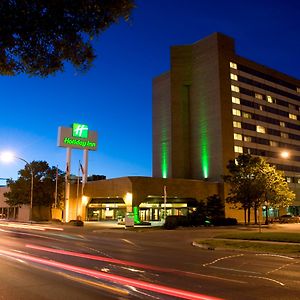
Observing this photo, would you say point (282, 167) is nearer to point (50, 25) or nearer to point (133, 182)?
point (133, 182)

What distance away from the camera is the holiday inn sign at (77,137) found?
63062 millimetres

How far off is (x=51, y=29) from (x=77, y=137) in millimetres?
56898

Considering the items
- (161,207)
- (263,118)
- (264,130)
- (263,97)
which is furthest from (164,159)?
(263,97)

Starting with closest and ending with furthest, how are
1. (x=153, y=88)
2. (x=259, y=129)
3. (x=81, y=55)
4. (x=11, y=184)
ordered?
(x=81, y=55) < (x=11, y=184) < (x=259, y=129) < (x=153, y=88)

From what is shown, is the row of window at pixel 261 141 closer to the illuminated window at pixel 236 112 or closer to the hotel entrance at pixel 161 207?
the illuminated window at pixel 236 112

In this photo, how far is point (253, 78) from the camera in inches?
3504

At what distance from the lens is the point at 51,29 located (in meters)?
8.84

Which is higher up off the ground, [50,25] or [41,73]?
[50,25]

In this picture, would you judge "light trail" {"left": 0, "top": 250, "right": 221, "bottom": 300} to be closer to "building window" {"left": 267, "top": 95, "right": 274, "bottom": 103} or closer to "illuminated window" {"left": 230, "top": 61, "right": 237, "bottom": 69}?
"illuminated window" {"left": 230, "top": 61, "right": 237, "bottom": 69}

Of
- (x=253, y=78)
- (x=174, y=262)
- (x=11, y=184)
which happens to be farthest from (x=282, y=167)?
(x=174, y=262)

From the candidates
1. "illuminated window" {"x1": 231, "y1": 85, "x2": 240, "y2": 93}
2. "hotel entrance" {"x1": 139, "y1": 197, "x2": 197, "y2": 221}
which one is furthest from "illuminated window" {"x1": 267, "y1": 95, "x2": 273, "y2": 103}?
"hotel entrance" {"x1": 139, "y1": 197, "x2": 197, "y2": 221}

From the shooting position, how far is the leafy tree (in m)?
62.4

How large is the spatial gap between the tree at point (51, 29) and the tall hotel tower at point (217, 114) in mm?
67809

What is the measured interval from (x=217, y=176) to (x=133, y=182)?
24.8m
